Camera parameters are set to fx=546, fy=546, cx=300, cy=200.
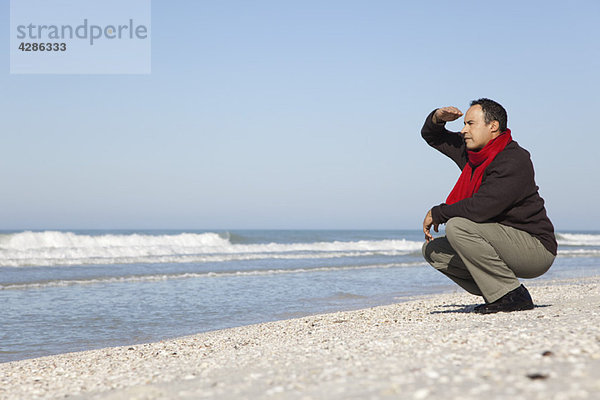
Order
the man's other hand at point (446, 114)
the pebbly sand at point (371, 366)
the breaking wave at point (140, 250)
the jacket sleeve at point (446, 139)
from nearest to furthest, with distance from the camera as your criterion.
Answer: the pebbly sand at point (371, 366) < the man's other hand at point (446, 114) < the jacket sleeve at point (446, 139) < the breaking wave at point (140, 250)

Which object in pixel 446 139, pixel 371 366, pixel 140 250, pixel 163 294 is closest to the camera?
pixel 371 366

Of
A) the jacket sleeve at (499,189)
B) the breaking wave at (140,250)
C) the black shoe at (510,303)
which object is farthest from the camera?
the breaking wave at (140,250)

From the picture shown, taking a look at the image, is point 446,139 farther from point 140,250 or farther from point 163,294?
point 140,250

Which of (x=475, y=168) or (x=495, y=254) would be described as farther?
(x=475, y=168)

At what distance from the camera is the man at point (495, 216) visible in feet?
13.7

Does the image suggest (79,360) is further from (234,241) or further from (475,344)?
(234,241)

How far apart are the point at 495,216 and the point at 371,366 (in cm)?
203

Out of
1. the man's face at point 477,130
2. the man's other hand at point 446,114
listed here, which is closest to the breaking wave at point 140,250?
the man's other hand at point 446,114

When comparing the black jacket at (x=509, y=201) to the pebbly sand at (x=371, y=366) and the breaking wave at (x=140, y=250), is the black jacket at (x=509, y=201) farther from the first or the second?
the breaking wave at (x=140, y=250)

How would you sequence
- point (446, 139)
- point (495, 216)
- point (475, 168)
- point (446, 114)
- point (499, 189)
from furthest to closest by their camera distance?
point (446, 139) < point (446, 114) < point (475, 168) < point (495, 216) < point (499, 189)

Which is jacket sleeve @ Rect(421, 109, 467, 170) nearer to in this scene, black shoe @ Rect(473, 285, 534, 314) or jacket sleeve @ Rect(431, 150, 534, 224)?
jacket sleeve @ Rect(431, 150, 534, 224)

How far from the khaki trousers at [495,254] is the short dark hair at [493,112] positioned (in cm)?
82

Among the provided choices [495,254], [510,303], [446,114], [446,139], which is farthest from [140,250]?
[495,254]

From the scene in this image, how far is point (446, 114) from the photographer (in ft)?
15.7
